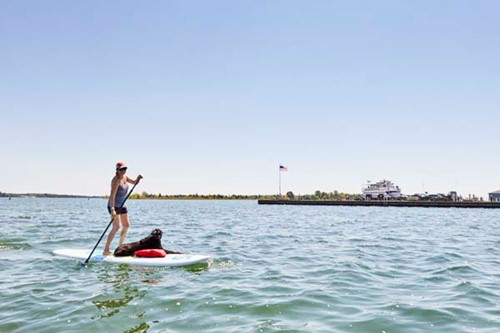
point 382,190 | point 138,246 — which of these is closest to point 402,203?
point 382,190

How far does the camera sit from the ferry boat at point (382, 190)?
376 ft

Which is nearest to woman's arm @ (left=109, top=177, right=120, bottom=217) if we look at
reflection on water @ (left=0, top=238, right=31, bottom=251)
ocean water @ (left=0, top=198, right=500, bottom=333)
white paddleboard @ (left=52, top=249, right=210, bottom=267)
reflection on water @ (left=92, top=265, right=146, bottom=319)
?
white paddleboard @ (left=52, top=249, right=210, bottom=267)

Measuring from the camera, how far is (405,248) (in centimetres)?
1606

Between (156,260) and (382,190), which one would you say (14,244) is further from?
(382,190)

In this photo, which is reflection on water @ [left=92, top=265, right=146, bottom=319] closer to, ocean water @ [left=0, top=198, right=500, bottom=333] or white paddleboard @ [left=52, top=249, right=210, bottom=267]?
ocean water @ [left=0, top=198, right=500, bottom=333]

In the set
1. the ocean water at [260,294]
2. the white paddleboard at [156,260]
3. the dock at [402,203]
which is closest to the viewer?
the ocean water at [260,294]

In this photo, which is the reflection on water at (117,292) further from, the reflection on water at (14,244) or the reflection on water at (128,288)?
the reflection on water at (14,244)

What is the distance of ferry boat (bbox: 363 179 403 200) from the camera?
115 metres

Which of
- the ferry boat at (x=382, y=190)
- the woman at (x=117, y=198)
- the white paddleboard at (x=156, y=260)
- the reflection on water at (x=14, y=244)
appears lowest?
the white paddleboard at (x=156, y=260)

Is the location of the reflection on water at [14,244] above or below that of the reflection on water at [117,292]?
above

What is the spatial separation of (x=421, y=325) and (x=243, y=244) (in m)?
11.1

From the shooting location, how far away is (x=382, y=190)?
116938mm

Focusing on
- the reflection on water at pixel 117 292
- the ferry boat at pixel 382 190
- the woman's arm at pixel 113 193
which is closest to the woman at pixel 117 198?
the woman's arm at pixel 113 193

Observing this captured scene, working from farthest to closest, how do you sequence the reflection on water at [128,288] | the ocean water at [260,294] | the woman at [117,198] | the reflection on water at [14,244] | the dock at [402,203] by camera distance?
the dock at [402,203]
the reflection on water at [14,244]
the woman at [117,198]
the reflection on water at [128,288]
the ocean water at [260,294]
